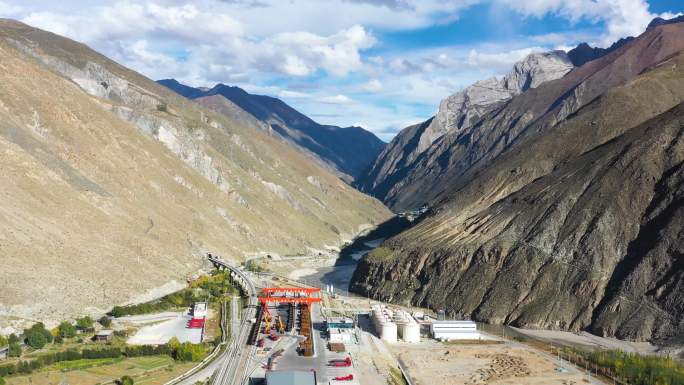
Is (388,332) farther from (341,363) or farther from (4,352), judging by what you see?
(4,352)

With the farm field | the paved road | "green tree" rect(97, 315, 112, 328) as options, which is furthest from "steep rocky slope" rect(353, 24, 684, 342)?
the farm field

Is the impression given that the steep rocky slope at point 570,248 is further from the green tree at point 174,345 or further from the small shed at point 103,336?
the small shed at point 103,336

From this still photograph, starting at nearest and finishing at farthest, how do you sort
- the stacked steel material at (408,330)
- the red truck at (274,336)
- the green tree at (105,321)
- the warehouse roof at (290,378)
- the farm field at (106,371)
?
the warehouse roof at (290,378), the farm field at (106,371), the red truck at (274,336), the green tree at (105,321), the stacked steel material at (408,330)

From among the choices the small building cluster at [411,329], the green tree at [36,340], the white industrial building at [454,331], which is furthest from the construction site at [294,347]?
the green tree at [36,340]

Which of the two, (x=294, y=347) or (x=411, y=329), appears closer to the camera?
(x=294, y=347)

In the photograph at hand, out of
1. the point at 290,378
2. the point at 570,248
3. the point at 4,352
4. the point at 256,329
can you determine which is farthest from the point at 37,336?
the point at 570,248

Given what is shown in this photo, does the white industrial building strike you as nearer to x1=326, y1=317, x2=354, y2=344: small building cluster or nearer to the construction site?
x1=326, y1=317, x2=354, y2=344: small building cluster
